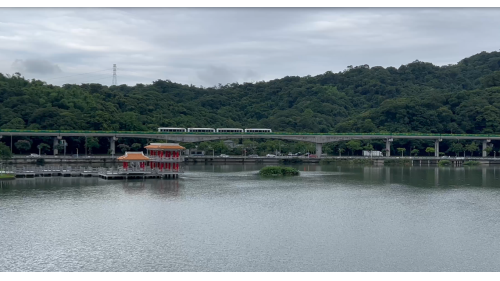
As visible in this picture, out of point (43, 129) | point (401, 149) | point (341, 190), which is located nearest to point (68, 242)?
point (341, 190)

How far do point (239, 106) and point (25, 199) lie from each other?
85.4 meters

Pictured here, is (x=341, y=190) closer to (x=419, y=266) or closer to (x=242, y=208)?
(x=242, y=208)

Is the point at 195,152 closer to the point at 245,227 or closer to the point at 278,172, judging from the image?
the point at 278,172

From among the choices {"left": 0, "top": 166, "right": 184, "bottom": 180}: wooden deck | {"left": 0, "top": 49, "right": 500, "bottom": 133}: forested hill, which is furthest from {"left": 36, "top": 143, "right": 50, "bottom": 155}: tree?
{"left": 0, "top": 166, "right": 184, "bottom": 180}: wooden deck

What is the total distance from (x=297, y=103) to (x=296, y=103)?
0.36m

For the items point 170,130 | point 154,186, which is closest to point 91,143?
point 170,130

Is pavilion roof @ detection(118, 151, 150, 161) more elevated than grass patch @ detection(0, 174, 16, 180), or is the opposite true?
pavilion roof @ detection(118, 151, 150, 161)

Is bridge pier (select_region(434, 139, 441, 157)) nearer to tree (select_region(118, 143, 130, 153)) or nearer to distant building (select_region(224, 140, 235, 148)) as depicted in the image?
distant building (select_region(224, 140, 235, 148))

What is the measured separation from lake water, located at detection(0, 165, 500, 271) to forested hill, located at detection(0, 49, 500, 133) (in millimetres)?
40944

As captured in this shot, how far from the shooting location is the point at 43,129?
75250 millimetres

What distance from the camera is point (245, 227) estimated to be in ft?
87.3

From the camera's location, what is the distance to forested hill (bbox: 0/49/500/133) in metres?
82.2

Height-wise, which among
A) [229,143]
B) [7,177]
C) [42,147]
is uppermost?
[229,143]
